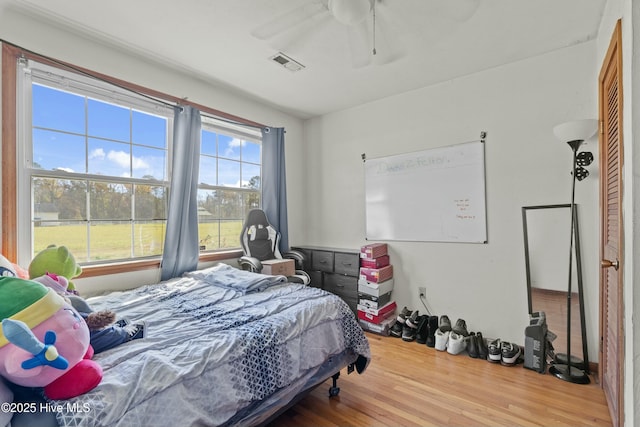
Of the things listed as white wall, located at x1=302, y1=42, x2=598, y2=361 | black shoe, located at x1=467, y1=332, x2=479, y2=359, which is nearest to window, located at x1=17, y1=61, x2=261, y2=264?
white wall, located at x1=302, y1=42, x2=598, y2=361

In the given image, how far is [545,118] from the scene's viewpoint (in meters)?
2.47

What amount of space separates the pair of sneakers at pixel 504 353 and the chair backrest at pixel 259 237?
2.26 metres

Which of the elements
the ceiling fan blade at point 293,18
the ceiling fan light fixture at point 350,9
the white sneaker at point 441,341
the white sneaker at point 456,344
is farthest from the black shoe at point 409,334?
the ceiling fan blade at point 293,18

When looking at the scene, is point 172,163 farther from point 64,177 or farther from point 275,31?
point 275,31

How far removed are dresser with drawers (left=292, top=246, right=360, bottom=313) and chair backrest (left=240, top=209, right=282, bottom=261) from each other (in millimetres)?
427

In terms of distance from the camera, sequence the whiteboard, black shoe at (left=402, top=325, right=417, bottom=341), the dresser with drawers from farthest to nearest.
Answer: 1. the dresser with drawers
2. black shoe at (left=402, top=325, right=417, bottom=341)
3. the whiteboard

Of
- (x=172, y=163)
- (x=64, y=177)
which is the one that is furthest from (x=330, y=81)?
(x=64, y=177)

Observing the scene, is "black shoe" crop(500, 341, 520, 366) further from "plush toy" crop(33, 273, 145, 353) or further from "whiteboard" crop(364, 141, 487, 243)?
"plush toy" crop(33, 273, 145, 353)

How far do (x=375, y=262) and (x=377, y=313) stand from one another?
53 centimetres

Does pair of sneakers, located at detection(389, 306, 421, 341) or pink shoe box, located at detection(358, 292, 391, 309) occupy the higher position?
pink shoe box, located at detection(358, 292, 391, 309)

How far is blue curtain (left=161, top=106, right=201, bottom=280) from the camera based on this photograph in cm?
262

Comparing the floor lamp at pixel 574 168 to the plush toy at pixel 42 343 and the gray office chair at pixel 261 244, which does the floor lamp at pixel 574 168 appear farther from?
the plush toy at pixel 42 343

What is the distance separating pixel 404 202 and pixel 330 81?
1.50 m

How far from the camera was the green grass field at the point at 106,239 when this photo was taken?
2148mm
